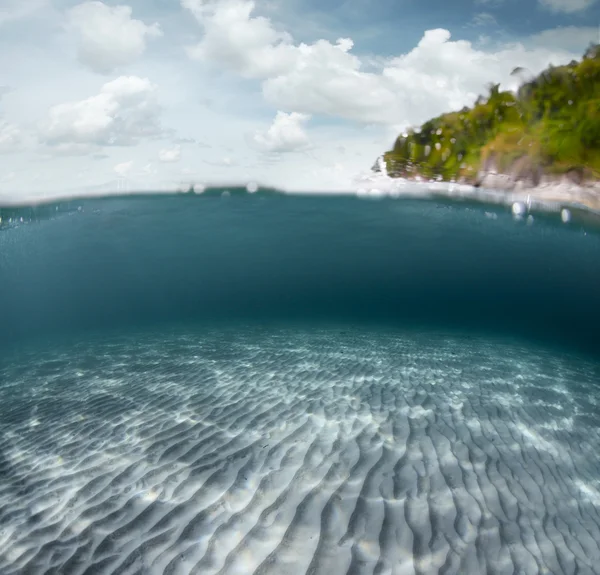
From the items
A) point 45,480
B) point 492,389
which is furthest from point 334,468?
point 492,389

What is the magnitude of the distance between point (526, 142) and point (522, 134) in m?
0.62

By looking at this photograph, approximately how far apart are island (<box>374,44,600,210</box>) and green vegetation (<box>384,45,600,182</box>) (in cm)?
4

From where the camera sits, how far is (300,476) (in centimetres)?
459

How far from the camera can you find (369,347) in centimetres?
1488

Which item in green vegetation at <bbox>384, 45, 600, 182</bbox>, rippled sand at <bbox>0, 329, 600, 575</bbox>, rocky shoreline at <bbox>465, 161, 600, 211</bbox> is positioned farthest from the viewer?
rocky shoreline at <bbox>465, 161, 600, 211</bbox>

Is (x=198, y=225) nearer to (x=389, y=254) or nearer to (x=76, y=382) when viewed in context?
(x=389, y=254)

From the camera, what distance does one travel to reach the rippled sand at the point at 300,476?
11.3ft

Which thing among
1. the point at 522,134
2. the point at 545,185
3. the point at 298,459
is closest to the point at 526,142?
the point at 522,134

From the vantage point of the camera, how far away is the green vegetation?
16516mm

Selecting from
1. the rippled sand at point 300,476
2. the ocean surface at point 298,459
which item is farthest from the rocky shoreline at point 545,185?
the rippled sand at point 300,476

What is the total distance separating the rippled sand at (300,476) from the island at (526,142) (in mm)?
11710

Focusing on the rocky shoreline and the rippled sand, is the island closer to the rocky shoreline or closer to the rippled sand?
the rocky shoreline

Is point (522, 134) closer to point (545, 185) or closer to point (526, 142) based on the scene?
point (526, 142)

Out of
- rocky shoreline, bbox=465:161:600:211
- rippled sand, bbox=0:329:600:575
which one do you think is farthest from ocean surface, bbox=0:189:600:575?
rocky shoreline, bbox=465:161:600:211
